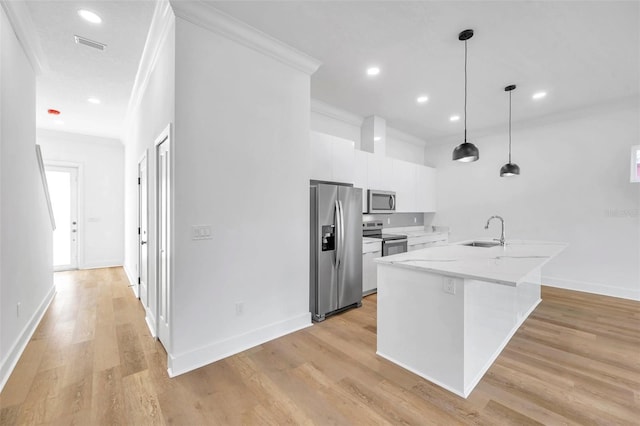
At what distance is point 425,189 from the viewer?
20.0 feet

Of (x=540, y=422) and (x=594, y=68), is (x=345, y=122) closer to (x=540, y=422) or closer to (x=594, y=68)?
(x=594, y=68)

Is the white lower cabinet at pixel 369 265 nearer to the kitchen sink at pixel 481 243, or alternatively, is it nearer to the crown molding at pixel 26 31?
the kitchen sink at pixel 481 243

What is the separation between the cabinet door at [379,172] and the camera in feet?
15.6

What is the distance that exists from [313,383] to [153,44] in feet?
11.5

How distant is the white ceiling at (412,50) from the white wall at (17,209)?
479mm

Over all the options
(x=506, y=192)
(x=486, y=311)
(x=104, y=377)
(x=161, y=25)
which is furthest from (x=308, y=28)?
(x=506, y=192)

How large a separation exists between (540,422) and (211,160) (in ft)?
9.91

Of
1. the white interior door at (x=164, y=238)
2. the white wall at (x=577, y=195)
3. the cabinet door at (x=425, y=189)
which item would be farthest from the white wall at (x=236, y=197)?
the white wall at (x=577, y=195)

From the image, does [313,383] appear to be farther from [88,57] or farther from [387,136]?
[387,136]

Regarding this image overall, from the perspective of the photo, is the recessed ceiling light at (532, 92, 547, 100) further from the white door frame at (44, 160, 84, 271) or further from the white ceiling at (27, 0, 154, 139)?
the white door frame at (44, 160, 84, 271)

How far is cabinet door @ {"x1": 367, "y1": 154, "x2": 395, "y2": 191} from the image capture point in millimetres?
4762

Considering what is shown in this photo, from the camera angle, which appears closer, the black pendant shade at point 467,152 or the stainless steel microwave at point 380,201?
the black pendant shade at point 467,152

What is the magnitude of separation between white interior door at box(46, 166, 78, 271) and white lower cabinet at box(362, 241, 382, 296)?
631cm

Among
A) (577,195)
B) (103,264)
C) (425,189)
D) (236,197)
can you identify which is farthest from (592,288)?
(103,264)
